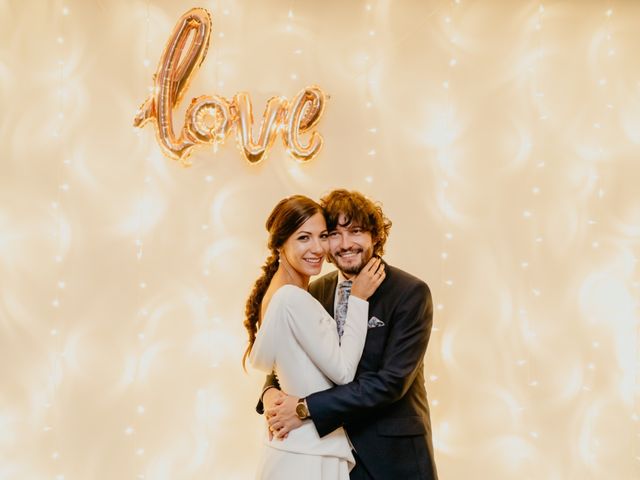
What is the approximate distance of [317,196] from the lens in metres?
2.94

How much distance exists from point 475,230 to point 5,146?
2.23 m

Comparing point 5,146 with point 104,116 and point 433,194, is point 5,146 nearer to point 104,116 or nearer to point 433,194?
point 104,116

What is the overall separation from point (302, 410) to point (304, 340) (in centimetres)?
24

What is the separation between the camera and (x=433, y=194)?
3.04 meters

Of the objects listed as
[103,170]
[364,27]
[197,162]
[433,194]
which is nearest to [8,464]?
[103,170]

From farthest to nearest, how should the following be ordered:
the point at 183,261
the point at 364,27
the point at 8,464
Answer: the point at 364,27
the point at 183,261
the point at 8,464

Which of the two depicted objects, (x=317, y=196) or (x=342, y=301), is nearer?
(x=342, y=301)

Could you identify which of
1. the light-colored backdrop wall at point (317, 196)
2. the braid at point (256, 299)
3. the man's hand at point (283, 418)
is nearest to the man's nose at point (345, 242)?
the braid at point (256, 299)

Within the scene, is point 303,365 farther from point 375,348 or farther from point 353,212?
point 353,212

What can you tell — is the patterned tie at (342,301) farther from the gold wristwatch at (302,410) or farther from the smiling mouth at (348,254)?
the gold wristwatch at (302,410)

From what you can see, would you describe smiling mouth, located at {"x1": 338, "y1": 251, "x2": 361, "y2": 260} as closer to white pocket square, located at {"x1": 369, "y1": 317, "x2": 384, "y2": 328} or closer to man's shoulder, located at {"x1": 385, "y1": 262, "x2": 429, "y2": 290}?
man's shoulder, located at {"x1": 385, "y1": 262, "x2": 429, "y2": 290}

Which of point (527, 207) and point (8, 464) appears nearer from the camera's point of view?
point (8, 464)

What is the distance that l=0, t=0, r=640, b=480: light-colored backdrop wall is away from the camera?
272cm

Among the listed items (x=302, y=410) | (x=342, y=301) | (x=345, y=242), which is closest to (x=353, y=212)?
(x=345, y=242)
